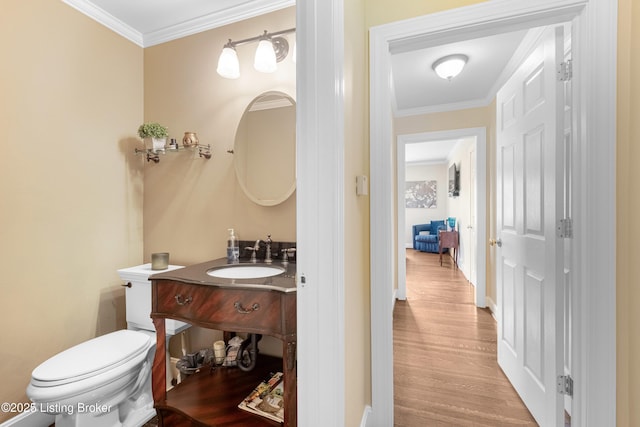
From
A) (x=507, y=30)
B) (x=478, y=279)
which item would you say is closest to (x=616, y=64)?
(x=507, y=30)

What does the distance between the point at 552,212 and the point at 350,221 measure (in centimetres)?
100

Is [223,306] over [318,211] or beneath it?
beneath

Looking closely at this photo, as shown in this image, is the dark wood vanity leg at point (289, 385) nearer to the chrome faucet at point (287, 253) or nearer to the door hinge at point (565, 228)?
the chrome faucet at point (287, 253)

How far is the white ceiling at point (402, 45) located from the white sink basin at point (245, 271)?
1.33 meters

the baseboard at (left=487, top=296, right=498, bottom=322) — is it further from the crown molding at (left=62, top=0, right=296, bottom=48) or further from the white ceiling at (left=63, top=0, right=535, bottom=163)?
the crown molding at (left=62, top=0, right=296, bottom=48)

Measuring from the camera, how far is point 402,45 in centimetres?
141

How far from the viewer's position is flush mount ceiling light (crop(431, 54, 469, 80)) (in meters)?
2.29

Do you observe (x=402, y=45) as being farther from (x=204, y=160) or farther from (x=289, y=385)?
(x=289, y=385)

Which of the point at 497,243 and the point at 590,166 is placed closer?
the point at 590,166

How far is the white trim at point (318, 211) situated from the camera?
860 millimetres

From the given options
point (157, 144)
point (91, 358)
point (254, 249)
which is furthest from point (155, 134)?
point (91, 358)

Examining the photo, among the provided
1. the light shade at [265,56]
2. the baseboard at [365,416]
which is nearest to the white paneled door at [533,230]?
the baseboard at [365,416]

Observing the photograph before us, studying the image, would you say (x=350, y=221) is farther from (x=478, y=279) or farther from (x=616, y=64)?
(x=478, y=279)

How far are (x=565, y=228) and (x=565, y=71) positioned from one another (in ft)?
2.37
